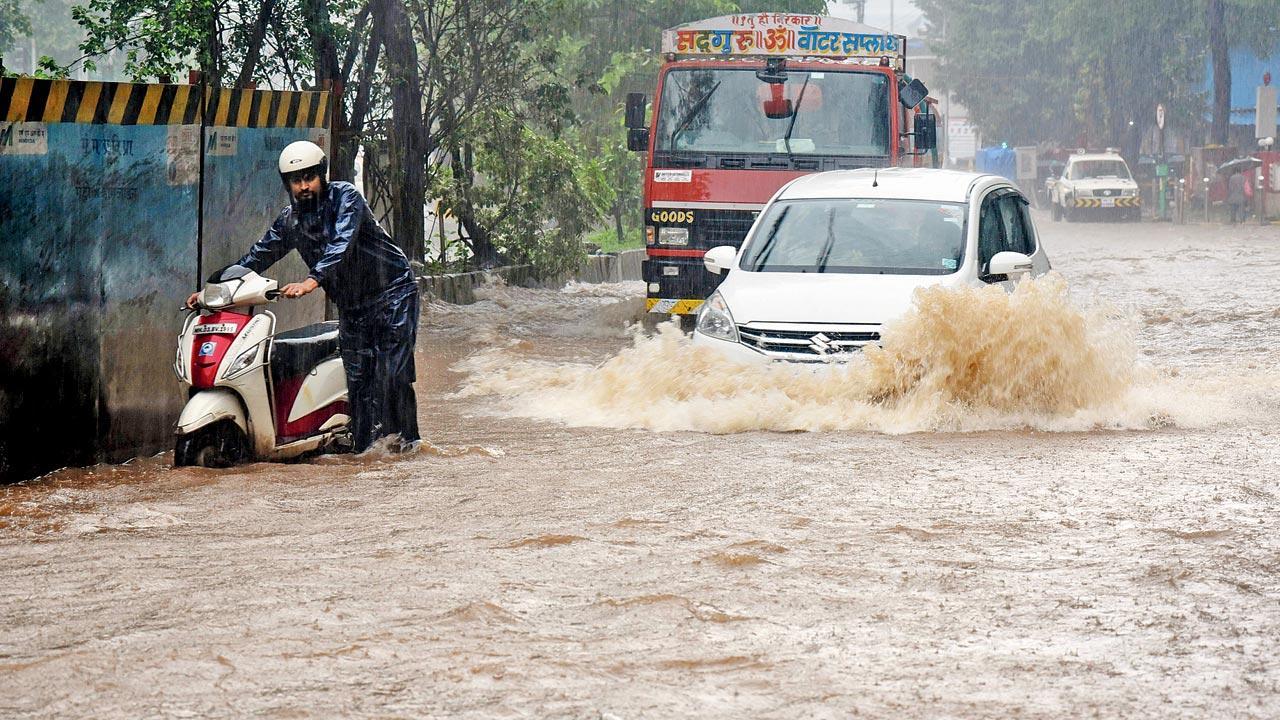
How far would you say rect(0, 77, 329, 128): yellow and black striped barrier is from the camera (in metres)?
7.44

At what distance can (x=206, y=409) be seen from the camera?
24.1 feet

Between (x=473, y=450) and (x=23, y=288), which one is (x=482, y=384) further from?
(x=23, y=288)

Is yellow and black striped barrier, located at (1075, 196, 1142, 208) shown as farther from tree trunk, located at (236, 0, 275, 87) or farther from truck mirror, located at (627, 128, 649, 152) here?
tree trunk, located at (236, 0, 275, 87)

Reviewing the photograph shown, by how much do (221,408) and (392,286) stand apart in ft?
3.50

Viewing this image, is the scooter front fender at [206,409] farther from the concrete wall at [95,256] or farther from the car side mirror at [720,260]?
the car side mirror at [720,260]

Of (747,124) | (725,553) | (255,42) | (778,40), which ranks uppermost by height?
(255,42)

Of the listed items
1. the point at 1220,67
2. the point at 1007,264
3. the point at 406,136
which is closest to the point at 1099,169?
the point at 1220,67

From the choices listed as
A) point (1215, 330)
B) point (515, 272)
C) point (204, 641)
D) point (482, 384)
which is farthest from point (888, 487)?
point (515, 272)

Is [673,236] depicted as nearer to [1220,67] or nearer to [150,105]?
[150,105]

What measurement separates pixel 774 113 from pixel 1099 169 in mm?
32683

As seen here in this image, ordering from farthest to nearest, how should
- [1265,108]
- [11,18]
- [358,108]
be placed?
1. [1265,108]
2. [11,18]
3. [358,108]

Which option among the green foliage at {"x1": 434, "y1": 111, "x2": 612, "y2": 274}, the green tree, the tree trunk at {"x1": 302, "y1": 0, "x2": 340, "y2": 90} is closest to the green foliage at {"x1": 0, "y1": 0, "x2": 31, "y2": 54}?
the green tree

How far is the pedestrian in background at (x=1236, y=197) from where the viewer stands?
128 ft

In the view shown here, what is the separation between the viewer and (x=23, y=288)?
740 centimetres
